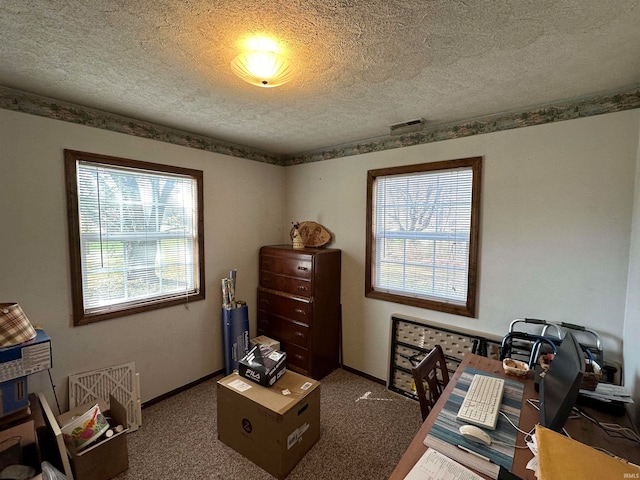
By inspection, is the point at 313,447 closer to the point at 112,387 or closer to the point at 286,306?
the point at 286,306

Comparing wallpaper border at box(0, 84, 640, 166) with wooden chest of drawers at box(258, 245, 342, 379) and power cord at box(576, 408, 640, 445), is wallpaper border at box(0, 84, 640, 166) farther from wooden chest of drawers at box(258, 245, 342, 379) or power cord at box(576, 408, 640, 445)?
power cord at box(576, 408, 640, 445)

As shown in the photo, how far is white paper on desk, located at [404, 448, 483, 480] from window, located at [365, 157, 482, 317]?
5.21 ft

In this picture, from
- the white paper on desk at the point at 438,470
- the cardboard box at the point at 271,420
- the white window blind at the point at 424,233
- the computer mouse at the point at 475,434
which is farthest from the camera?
the white window blind at the point at 424,233

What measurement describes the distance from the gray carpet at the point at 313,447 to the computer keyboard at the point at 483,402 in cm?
91

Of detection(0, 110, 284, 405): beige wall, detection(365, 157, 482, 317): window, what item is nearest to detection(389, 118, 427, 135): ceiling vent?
detection(365, 157, 482, 317): window

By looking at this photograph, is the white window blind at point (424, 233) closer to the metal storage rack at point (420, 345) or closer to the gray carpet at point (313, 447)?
the metal storage rack at point (420, 345)

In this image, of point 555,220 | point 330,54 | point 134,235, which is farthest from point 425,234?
point 134,235

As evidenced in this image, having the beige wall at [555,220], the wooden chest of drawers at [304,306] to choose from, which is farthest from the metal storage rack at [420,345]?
the wooden chest of drawers at [304,306]

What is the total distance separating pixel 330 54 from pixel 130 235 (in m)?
2.15

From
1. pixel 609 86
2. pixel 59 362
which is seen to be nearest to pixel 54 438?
pixel 59 362

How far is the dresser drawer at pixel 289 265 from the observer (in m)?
2.90

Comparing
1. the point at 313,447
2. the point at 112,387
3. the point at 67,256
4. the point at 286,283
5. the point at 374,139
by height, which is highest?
the point at 374,139

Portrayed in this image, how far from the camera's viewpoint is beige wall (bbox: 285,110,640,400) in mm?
1843

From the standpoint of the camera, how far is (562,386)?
3.60 feet
